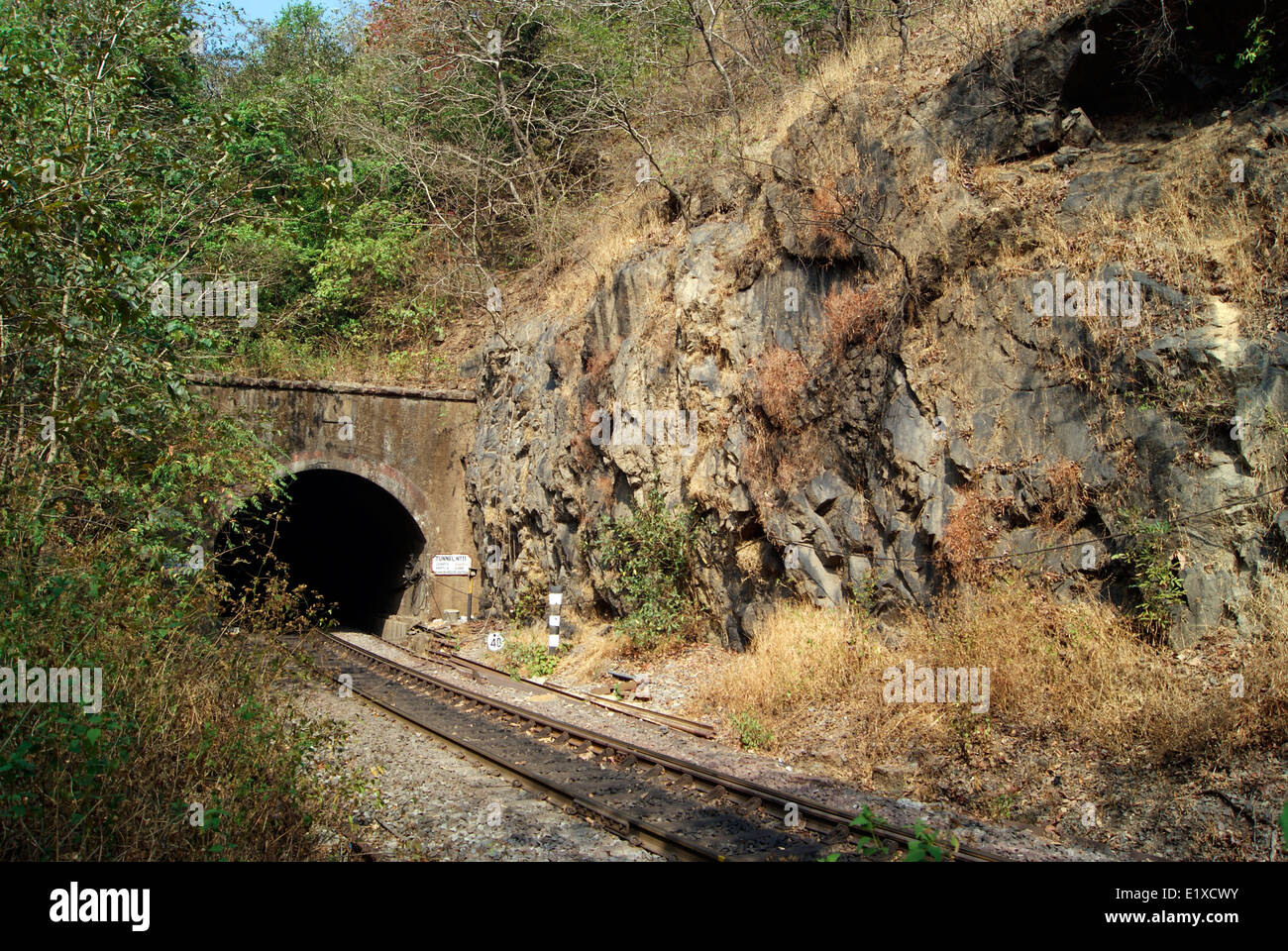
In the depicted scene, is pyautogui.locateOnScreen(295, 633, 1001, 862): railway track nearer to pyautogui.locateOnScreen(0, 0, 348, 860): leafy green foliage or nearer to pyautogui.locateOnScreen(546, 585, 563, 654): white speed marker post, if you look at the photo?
pyautogui.locateOnScreen(0, 0, 348, 860): leafy green foliage

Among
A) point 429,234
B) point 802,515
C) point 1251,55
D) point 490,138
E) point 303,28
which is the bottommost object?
point 802,515

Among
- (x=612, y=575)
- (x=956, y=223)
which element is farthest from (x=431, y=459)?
(x=956, y=223)

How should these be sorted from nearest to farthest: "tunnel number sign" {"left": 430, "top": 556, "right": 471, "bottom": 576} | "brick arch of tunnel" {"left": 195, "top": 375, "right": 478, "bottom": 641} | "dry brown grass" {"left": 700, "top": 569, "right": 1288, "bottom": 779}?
1. "dry brown grass" {"left": 700, "top": 569, "right": 1288, "bottom": 779}
2. "brick arch of tunnel" {"left": 195, "top": 375, "right": 478, "bottom": 641}
3. "tunnel number sign" {"left": 430, "top": 556, "right": 471, "bottom": 576}

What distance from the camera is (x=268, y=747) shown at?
6.17 m

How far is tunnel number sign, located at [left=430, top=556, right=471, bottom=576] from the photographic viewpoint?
20.7 metres

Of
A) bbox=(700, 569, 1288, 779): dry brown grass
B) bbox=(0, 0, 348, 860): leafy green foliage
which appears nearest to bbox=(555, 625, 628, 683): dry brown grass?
A: bbox=(700, 569, 1288, 779): dry brown grass

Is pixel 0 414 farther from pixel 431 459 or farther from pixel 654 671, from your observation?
pixel 431 459

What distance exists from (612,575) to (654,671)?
260 cm

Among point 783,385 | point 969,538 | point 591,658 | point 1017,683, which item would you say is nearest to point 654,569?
point 591,658

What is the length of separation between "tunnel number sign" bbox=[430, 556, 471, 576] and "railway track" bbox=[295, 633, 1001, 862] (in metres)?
8.32

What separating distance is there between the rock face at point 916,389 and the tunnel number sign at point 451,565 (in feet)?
14.2

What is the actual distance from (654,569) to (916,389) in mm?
5589

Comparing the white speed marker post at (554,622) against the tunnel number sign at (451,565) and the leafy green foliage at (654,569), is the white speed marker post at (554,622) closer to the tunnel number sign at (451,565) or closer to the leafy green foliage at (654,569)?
the leafy green foliage at (654,569)

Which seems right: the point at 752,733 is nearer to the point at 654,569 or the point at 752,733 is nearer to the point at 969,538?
the point at 969,538
